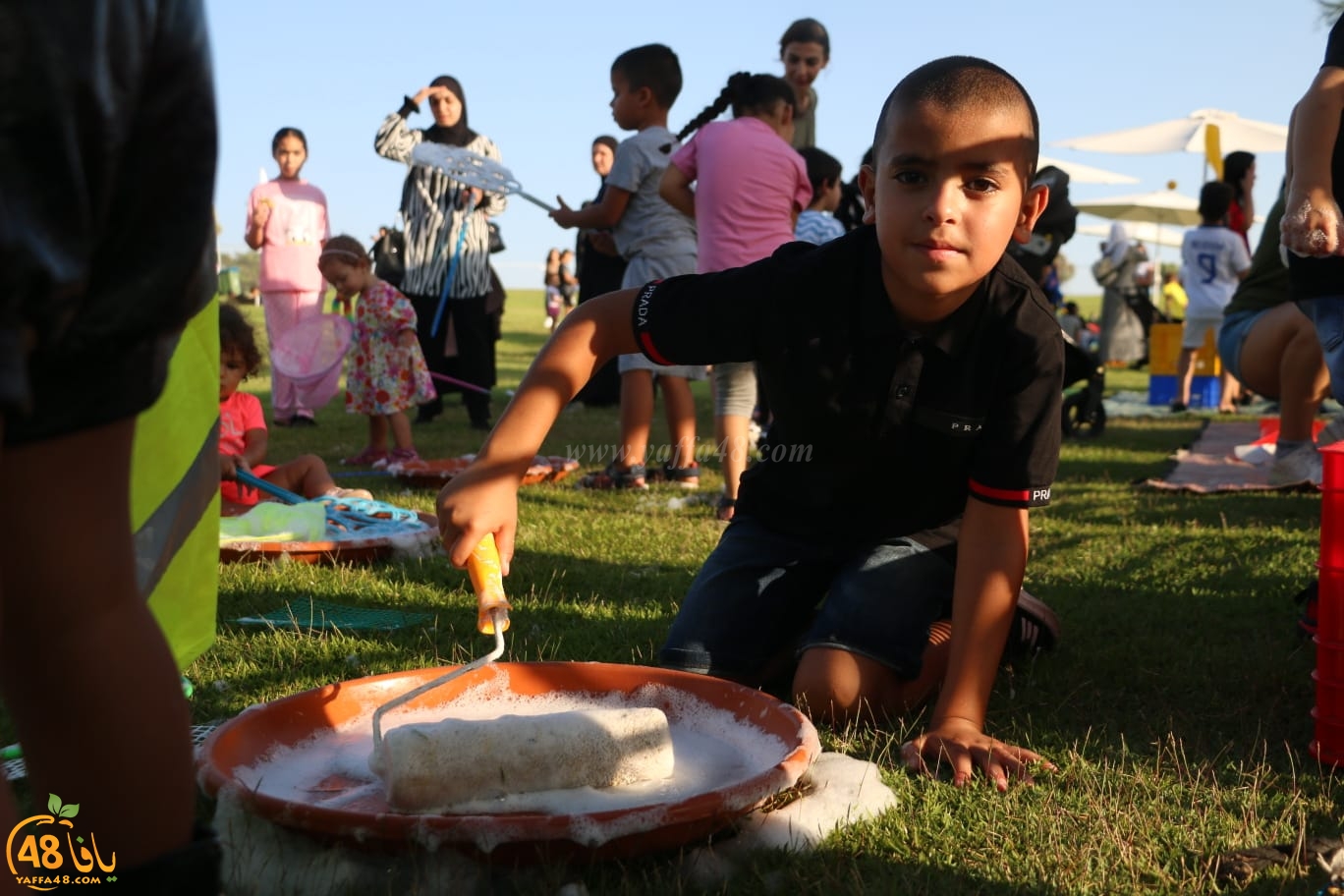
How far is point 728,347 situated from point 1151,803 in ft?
3.55

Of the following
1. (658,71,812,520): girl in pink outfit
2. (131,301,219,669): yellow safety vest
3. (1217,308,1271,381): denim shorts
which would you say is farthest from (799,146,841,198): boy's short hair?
(131,301,219,669): yellow safety vest

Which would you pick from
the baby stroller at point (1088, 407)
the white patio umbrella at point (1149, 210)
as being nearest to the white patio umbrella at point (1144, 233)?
the white patio umbrella at point (1149, 210)

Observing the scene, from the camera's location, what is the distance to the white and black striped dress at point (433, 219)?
763cm

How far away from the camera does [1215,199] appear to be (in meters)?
9.84

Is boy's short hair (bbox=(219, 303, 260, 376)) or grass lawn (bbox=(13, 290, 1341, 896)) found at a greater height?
boy's short hair (bbox=(219, 303, 260, 376))

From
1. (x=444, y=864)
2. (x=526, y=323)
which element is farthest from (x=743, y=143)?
(x=526, y=323)

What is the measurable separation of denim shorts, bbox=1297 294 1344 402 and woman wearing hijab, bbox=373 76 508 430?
16.3 ft

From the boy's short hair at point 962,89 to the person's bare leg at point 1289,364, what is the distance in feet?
10.1

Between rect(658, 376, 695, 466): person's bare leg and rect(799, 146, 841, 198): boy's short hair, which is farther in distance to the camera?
rect(799, 146, 841, 198): boy's short hair

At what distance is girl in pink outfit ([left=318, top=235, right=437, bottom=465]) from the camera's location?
652 centimetres

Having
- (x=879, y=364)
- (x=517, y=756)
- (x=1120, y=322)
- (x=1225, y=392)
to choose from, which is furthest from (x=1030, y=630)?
(x=1120, y=322)

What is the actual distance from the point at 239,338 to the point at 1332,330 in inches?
139

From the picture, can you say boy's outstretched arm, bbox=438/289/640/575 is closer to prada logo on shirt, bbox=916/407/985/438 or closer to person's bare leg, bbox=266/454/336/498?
prada logo on shirt, bbox=916/407/985/438

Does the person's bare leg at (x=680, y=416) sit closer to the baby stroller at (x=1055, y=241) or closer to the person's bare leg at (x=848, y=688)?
the baby stroller at (x=1055, y=241)
